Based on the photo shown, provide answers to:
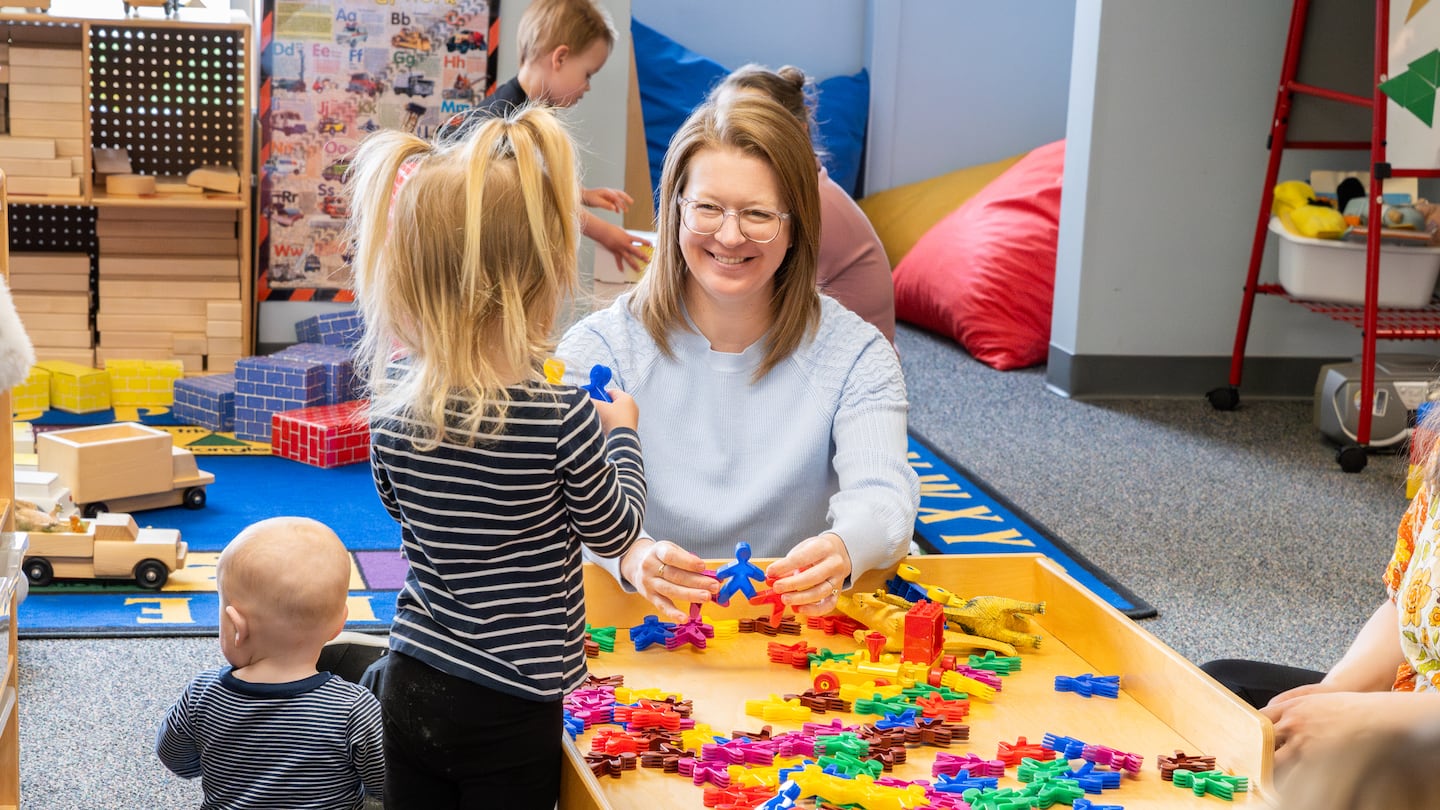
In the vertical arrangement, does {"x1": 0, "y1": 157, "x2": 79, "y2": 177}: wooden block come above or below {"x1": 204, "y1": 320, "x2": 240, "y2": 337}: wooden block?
above

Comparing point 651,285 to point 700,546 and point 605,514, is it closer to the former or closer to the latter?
point 700,546

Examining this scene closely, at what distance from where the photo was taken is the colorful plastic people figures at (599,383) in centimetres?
140

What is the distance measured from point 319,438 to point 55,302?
1172mm

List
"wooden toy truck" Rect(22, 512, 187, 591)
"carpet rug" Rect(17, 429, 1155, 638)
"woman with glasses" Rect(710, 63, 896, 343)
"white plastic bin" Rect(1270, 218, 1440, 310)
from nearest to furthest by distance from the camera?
"carpet rug" Rect(17, 429, 1155, 638)
"wooden toy truck" Rect(22, 512, 187, 591)
"woman with glasses" Rect(710, 63, 896, 343)
"white plastic bin" Rect(1270, 218, 1440, 310)

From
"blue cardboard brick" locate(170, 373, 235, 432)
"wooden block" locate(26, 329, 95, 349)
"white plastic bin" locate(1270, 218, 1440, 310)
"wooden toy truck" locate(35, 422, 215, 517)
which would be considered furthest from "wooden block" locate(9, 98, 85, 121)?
"white plastic bin" locate(1270, 218, 1440, 310)

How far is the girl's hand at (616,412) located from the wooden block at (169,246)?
334 cm

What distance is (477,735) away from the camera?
1.24 meters

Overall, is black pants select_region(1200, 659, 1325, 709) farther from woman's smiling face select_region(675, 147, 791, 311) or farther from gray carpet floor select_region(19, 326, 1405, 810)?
gray carpet floor select_region(19, 326, 1405, 810)

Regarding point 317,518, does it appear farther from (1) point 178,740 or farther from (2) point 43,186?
(1) point 178,740

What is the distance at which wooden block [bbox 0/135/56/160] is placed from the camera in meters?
4.02

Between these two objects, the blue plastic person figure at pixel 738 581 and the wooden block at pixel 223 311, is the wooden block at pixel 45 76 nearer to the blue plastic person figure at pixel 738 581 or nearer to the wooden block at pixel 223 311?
the wooden block at pixel 223 311

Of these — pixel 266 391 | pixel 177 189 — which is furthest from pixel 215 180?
pixel 266 391

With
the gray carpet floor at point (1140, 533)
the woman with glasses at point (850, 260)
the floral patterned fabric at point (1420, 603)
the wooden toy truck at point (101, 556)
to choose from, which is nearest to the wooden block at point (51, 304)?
the wooden toy truck at point (101, 556)

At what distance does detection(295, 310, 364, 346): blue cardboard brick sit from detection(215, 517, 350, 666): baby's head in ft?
9.32
